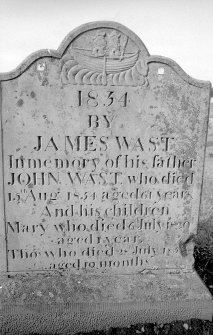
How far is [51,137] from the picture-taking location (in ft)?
9.41

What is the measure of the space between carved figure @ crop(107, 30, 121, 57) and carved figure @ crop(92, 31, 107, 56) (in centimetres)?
4

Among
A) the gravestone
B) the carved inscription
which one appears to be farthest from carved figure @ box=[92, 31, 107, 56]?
the carved inscription

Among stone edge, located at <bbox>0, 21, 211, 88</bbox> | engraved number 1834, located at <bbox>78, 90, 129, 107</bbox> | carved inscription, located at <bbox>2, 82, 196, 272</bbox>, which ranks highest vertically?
stone edge, located at <bbox>0, 21, 211, 88</bbox>

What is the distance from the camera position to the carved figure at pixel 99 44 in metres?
2.70

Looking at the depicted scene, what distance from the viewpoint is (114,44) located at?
2732 millimetres

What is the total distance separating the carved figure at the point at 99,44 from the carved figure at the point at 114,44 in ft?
0.14

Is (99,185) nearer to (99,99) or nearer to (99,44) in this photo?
(99,99)

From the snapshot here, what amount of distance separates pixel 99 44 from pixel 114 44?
0.13 meters

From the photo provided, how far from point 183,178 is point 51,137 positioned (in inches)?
50.2

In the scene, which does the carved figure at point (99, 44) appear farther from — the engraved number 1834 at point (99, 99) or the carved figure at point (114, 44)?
the engraved number 1834 at point (99, 99)

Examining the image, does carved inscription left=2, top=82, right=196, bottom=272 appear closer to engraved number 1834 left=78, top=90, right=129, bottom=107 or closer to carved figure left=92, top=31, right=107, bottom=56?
engraved number 1834 left=78, top=90, right=129, bottom=107

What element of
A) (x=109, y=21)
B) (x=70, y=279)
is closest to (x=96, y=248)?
(x=70, y=279)

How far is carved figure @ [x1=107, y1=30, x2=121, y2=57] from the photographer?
2711mm

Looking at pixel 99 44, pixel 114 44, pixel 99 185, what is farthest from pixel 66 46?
pixel 99 185
